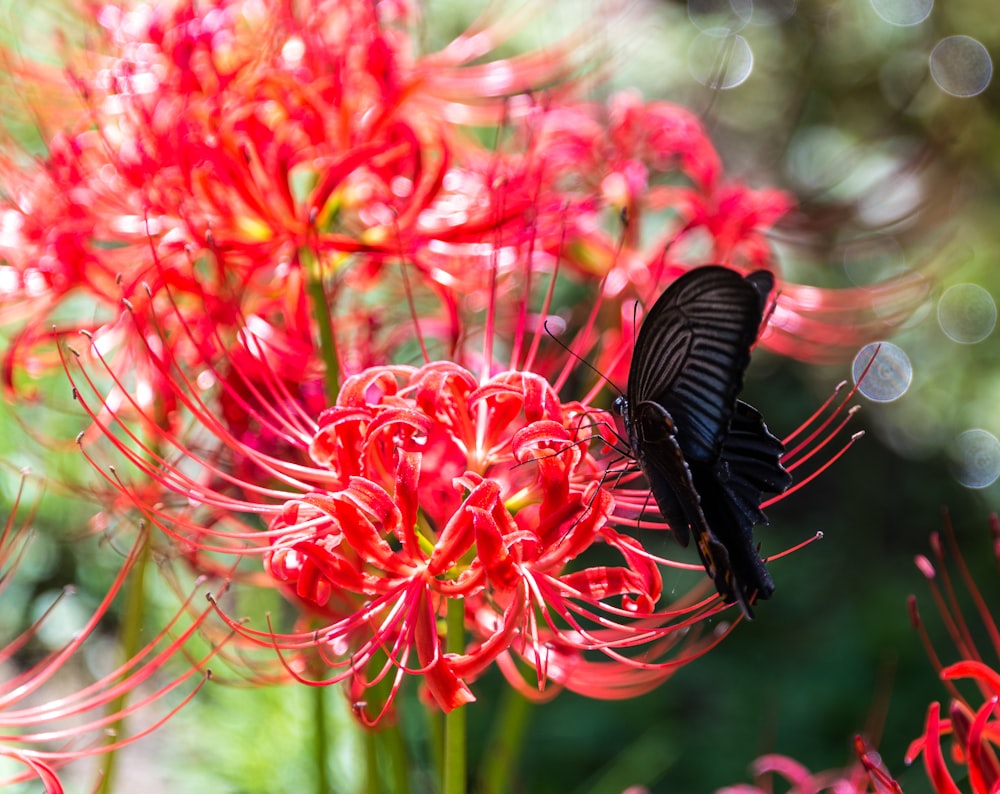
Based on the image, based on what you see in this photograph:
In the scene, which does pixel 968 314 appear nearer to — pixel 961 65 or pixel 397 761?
pixel 961 65

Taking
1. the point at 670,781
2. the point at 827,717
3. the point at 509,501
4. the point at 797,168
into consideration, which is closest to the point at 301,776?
the point at 670,781

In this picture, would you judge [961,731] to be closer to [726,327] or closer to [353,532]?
[726,327]

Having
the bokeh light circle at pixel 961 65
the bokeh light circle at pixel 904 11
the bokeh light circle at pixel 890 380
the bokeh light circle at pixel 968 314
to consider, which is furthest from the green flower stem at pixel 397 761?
the bokeh light circle at pixel 904 11

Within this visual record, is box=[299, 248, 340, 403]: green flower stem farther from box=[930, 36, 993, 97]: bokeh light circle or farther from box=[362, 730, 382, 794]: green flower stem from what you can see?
box=[930, 36, 993, 97]: bokeh light circle

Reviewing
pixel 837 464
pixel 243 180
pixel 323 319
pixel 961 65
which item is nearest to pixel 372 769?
pixel 323 319

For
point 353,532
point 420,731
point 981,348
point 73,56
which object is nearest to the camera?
point 353,532

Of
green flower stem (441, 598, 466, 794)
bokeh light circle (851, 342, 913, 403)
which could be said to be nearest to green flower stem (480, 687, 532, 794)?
green flower stem (441, 598, 466, 794)
